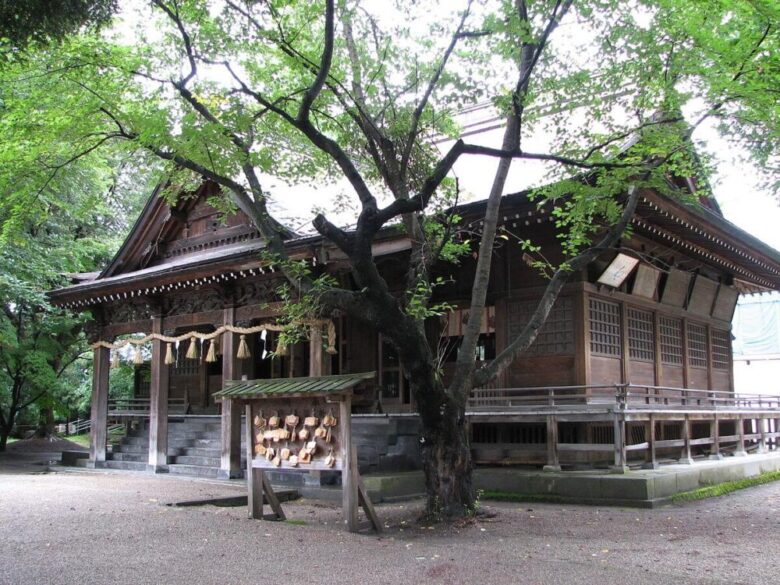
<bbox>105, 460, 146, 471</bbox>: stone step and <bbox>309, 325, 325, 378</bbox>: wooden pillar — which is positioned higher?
<bbox>309, 325, 325, 378</bbox>: wooden pillar

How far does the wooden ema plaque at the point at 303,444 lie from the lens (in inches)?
352

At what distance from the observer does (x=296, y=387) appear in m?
9.37

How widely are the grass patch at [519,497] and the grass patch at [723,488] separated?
1911 mm

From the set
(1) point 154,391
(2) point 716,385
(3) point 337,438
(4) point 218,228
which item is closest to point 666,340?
(2) point 716,385

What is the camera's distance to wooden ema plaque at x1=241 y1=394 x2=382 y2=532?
894cm

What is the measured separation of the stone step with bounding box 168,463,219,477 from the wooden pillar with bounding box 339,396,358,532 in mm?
7081

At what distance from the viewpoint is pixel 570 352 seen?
1342 cm

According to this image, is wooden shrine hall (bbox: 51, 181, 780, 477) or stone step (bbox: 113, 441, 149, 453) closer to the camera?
wooden shrine hall (bbox: 51, 181, 780, 477)

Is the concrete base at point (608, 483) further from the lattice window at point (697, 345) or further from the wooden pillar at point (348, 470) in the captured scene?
the lattice window at point (697, 345)

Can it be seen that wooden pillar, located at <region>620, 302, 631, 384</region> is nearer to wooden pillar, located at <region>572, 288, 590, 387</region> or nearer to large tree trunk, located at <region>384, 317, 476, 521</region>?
wooden pillar, located at <region>572, 288, 590, 387</region>

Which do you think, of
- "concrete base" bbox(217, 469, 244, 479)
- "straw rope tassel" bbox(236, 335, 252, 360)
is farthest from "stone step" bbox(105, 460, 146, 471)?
"straw rope tassel" bbox(236, 335, 252, 360)

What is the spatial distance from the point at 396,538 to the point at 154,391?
1034cm

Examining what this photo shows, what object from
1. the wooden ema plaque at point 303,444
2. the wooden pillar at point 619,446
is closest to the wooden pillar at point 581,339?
the wooden pillar at point 619,446

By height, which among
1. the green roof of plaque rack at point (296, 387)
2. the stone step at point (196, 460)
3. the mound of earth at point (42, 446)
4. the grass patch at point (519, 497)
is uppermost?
the green roof of plaque rack at point (296, 387)
